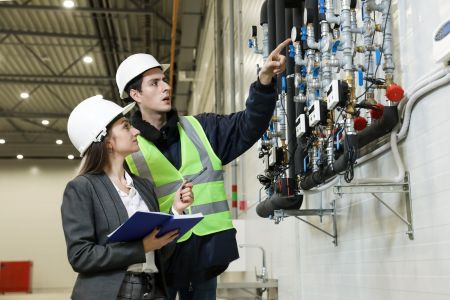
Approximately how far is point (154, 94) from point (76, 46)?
8164 millimetres

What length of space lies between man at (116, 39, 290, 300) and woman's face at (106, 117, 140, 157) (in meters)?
0.15

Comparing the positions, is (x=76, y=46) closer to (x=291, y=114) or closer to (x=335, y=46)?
(x=291, y=114)

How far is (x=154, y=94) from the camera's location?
211cm

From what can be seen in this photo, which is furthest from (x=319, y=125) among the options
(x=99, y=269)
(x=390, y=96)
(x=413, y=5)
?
(x=99, y=269)

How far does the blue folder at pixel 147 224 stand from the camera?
5.04 ft

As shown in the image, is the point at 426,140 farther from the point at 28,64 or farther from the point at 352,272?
the point at 28,64

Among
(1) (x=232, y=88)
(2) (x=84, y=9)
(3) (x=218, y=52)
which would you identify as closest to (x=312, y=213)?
(1) (x=232, y=88)

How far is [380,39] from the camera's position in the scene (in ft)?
6.95

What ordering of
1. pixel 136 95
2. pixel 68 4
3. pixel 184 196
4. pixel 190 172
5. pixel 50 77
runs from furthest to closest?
pixel 50 77
pixel 68 4
pixel 136 95
pixel 190 172
pixel 184 196

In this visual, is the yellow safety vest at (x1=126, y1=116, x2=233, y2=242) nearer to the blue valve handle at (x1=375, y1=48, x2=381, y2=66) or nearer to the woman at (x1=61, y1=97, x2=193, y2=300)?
the woman at (x1=61, y1=97, x2=193, y2=300)

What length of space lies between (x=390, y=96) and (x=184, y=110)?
1153 centimetres

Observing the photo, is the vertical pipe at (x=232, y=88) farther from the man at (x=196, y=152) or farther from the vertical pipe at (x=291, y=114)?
the man at (x=196, y=152)

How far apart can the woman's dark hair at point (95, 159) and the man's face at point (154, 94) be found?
29 cm

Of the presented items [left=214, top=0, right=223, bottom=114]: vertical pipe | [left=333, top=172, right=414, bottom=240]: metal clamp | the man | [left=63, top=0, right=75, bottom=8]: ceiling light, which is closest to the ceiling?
[left=63, top=0, right=75, bottom=8]: ceiling light
